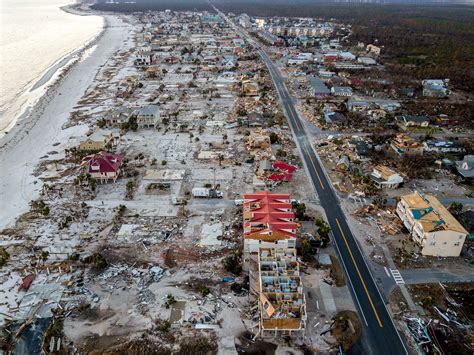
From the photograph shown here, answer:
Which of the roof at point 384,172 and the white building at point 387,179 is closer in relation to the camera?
the white building at point 387,179

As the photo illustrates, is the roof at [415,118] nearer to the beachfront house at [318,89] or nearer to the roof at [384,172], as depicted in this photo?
the beachfront house at [318,89]

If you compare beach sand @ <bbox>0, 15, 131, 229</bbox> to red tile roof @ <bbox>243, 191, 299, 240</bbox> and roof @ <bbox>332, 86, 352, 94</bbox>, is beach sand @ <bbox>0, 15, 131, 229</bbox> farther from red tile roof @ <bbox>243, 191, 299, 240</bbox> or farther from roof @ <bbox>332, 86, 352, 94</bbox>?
roof @ <bbox>332, 86, 352, 94</bbox>

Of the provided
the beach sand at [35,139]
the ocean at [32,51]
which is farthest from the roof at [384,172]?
the ocean at [32,51]

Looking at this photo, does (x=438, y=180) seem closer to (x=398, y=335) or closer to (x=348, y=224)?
(x=348, y=224)

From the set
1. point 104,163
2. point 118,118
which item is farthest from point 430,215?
point 118,118

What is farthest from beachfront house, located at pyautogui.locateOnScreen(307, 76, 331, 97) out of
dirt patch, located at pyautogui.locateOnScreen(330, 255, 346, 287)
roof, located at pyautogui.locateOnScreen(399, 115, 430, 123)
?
dirt patch, located at pyautogui.locateOnScreen(330, 255, 346, 287)

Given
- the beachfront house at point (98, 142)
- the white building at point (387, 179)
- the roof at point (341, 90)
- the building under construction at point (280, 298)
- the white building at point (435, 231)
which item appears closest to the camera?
the building under construction at point (280, 298)

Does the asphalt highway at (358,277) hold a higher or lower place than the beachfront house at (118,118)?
lower

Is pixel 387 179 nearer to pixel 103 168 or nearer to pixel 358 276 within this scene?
pixel 358 276
